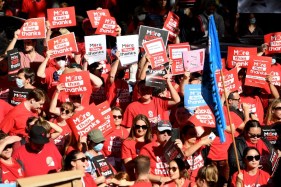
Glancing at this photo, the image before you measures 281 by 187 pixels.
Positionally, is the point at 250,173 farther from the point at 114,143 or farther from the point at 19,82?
the point at 19,82

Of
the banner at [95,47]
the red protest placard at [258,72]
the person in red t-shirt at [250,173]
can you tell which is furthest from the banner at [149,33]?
the person in red t-shirt at [250,173]

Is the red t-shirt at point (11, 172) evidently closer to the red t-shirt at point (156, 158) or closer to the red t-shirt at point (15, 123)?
the red t-shirt at point (15, 123)

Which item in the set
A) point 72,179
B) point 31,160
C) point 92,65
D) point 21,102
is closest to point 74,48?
point 92,65

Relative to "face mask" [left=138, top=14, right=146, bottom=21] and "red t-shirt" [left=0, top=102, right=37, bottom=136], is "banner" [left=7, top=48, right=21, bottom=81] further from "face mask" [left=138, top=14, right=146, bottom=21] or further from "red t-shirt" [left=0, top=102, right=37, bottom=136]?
"face mask" [left=138, top=14, right=146, bottom=21]

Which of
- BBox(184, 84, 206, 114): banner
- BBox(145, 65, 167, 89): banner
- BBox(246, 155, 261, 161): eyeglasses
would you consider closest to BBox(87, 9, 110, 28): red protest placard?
BBox(145, 65, 167, 89): banner

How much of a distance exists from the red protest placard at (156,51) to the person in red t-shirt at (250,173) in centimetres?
267

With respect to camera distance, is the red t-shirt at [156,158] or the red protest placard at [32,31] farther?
the red protest placard at [32,31]

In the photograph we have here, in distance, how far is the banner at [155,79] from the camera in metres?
15.7

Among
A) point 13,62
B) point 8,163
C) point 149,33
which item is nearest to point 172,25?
point 149,33

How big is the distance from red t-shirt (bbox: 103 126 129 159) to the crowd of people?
0.04 ft

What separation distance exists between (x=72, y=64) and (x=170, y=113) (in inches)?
64.0

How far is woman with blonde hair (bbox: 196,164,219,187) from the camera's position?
45.7ft

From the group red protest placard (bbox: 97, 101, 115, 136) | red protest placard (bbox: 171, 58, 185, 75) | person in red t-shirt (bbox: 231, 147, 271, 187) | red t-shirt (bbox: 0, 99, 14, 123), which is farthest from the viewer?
red protest placard (bbox: 171, 58, 185, 75)

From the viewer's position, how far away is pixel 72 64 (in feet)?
53.7
